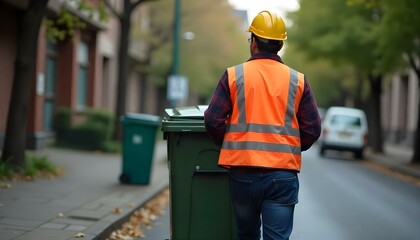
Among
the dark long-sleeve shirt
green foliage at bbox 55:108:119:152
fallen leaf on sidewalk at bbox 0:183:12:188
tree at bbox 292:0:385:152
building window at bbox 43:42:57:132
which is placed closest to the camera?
the dark long-sleeve shirt

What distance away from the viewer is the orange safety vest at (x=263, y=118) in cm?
374

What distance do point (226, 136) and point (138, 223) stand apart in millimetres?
4177

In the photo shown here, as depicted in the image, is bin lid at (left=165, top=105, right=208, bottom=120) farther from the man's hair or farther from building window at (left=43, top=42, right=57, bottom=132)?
building window at (left=43, top=42, right=57, bottom=132)

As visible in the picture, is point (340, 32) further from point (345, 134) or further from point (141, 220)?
point (141, 220)

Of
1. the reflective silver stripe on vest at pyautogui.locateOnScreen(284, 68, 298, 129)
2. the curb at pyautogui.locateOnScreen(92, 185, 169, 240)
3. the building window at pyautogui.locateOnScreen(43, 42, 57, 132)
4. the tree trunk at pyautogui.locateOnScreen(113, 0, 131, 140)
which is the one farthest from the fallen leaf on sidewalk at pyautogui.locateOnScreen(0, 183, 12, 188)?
the building window at pyautogui.locateOnScreen(43, 42, 57, 132)

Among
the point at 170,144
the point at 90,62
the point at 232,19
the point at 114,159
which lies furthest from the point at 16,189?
the point at 232,19

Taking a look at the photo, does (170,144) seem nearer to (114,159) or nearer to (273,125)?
(273,125)

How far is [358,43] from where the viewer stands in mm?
20406

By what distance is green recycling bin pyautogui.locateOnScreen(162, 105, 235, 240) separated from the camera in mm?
4684

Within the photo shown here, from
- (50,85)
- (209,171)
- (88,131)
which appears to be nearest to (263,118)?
(209,171)

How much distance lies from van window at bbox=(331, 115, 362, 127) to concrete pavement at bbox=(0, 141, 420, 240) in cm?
1139

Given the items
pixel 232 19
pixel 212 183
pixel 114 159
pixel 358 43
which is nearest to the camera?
pixel 212 183

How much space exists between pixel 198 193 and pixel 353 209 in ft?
18.5

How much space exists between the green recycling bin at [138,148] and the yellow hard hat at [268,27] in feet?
21.6
